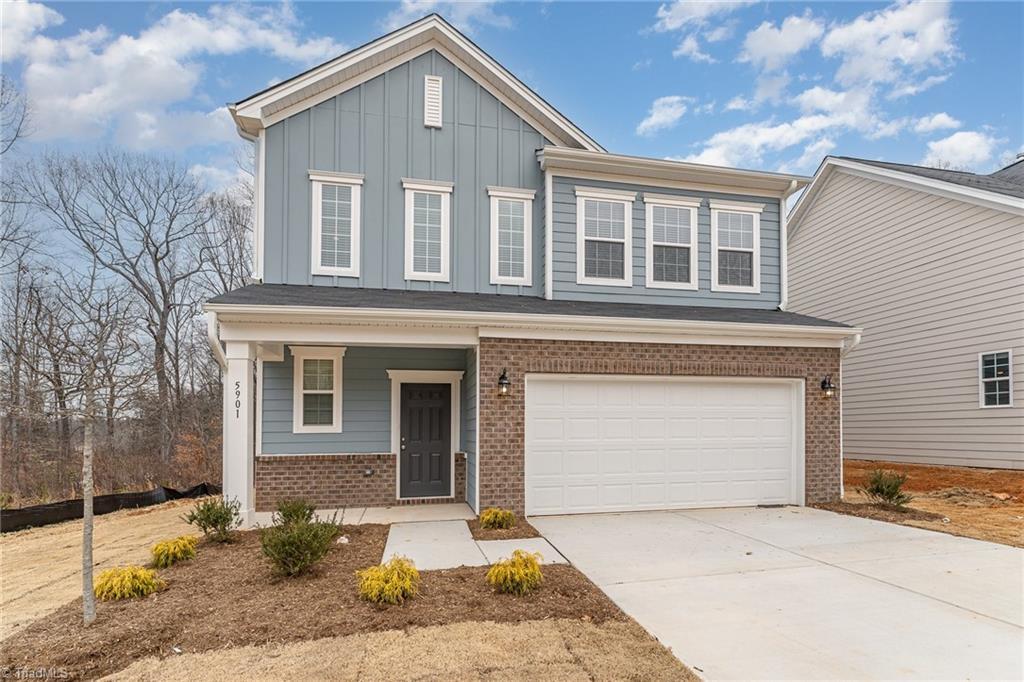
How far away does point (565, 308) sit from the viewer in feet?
29.7

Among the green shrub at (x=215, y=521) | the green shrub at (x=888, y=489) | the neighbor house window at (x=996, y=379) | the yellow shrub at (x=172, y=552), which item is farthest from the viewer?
the neighbor house window at (x=996, y=379)

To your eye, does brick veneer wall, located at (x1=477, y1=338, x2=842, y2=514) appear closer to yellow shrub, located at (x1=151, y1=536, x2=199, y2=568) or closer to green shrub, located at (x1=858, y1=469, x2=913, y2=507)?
green shrub, located at (x1=858, y1=469, x2=913, y2=507)

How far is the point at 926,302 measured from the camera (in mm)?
12375

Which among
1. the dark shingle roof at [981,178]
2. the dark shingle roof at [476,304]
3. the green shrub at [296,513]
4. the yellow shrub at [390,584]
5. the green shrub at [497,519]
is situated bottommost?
the green shrub at [497,519]

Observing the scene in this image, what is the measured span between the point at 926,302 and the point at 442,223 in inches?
414

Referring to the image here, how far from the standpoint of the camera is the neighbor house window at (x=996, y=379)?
418 inches

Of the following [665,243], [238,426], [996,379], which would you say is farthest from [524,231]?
[996,379]

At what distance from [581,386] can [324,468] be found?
14.2ft

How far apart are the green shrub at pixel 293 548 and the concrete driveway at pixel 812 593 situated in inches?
103

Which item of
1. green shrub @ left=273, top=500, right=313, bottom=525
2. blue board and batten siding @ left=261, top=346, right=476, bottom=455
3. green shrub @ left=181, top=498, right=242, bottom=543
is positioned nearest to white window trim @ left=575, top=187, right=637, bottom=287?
blue board and batten siding @ left=261, top=346, right=476, bottom=455

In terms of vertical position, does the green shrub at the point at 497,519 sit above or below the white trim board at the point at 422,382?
below

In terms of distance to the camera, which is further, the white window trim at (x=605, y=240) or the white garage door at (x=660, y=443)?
the white window trim at (x=605, y=240)

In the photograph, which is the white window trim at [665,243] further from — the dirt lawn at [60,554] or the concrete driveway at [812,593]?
the dirt lawn at [60,554]

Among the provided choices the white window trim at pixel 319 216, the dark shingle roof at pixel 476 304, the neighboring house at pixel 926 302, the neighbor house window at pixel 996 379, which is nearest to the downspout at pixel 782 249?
the dark shingle roof at pixel 476 304
